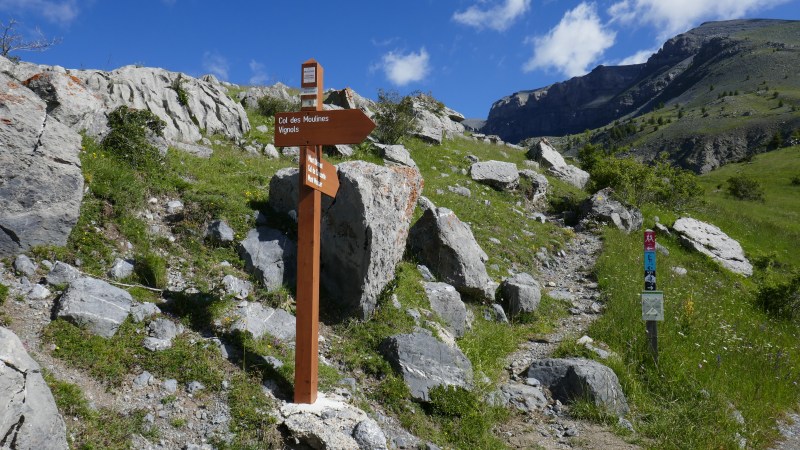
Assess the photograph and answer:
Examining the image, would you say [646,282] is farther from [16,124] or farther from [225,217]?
[16,124]

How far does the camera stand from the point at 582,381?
886 centimetres

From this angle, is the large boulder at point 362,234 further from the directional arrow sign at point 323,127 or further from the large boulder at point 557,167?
the large boulder at point 557,167

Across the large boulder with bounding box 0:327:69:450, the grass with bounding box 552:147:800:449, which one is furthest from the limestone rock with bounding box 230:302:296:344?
the grass with bounding box 552:147:800:449

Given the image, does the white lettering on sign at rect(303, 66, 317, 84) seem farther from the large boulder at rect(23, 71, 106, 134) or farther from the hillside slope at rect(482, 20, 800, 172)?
the hillside slope at rect(482, 20, 800, 172)

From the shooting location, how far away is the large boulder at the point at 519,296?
40.2ft

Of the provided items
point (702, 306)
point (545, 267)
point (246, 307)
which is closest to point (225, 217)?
point (246, 307)

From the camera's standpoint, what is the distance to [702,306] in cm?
1389

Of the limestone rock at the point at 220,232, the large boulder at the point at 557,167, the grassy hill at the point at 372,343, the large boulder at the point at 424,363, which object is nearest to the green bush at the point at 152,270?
the grassy hill at the point at 372,343

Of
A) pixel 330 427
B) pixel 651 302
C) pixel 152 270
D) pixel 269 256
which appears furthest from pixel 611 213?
pixel 152 270

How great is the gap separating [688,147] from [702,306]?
123 meters

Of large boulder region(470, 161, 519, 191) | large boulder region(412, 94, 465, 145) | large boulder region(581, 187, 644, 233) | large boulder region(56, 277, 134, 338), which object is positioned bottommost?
large boulder region(56, 277, 134, 338)

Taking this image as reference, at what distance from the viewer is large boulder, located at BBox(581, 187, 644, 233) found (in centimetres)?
2032

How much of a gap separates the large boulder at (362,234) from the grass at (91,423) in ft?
13.6

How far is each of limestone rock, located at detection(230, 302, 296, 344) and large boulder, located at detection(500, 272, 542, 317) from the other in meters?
6.16
